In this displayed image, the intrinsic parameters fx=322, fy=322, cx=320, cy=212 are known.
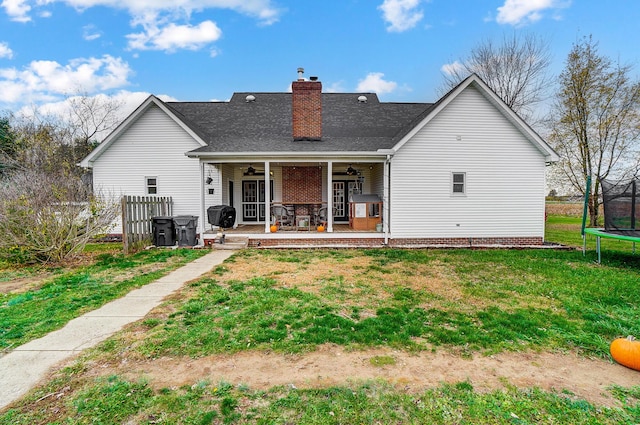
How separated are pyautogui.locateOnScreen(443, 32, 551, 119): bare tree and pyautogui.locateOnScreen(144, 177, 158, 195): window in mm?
22826

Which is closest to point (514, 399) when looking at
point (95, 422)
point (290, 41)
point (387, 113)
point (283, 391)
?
point (283, 391)

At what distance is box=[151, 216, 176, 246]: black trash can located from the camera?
11.9 m

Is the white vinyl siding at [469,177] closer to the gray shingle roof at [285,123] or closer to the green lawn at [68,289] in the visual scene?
the gray shingle roof at [285,123]

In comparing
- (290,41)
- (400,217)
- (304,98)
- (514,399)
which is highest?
(290,41)

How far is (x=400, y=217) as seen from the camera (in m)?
12.0

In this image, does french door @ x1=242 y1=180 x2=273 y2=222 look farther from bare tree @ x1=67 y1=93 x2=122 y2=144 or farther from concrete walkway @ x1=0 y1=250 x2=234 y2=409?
bare tree @ x1=67 y1=93 x2=122 y2=144

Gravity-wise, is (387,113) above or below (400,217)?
above

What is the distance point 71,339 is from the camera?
4082 mm

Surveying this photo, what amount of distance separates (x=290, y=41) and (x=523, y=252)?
17.0 meters

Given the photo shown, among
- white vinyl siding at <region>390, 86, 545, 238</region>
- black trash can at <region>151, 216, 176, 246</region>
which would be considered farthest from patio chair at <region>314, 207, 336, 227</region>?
black trash can at <region>151, 216, 176, 246</region>

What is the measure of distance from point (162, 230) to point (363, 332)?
9.99 metres

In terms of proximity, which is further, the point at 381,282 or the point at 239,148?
the point at 239,148

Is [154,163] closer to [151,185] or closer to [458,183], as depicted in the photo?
[151,185]

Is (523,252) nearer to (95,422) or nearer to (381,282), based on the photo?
(381,282)
